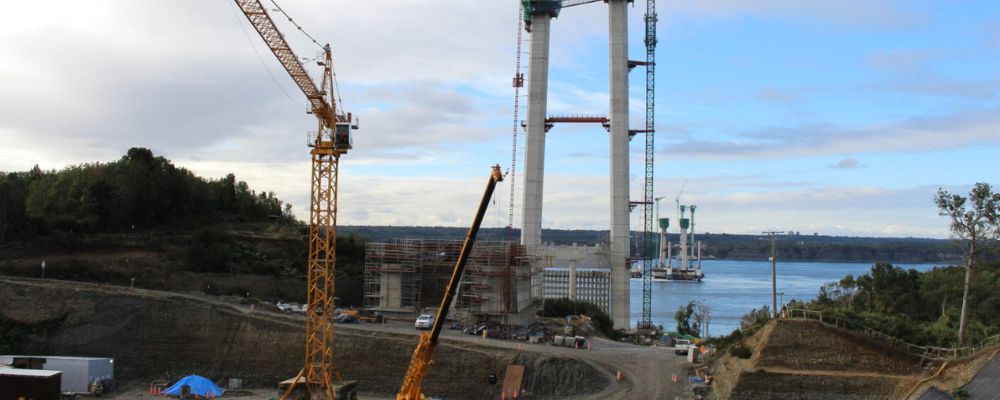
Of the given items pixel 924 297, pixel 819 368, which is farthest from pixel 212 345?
pixel 924 297

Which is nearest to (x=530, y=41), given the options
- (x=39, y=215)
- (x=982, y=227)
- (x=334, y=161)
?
(x=334, y=161)

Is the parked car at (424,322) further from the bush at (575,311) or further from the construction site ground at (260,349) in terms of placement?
the bush at (575,311)

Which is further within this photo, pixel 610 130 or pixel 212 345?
pixel 610 130

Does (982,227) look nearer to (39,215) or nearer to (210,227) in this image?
(210,227)

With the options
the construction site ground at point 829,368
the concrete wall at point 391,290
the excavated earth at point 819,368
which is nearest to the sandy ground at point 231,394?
the concrete wall at point 391,290

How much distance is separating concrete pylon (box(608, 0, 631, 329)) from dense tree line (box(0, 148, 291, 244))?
4209 centimetres

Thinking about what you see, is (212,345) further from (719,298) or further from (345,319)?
(719,298)

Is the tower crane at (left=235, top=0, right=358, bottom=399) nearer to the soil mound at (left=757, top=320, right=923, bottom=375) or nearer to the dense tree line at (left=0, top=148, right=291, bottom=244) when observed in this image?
the soil mound at (left=757, top=320, right=923, bottom=375)

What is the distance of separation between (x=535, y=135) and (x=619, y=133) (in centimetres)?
657

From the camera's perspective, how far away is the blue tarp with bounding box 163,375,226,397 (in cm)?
4081

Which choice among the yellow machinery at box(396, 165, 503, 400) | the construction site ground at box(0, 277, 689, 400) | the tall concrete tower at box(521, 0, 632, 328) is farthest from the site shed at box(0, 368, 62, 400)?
the tall concrete tower at box(521, 0, 632, 328)

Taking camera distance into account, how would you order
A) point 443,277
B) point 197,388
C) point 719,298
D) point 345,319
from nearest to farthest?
1. point 197,388
2. point 345,319
3. point 443,277
4. point 719,298

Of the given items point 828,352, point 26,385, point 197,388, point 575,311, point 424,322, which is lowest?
point 197,388

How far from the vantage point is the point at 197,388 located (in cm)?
4088
